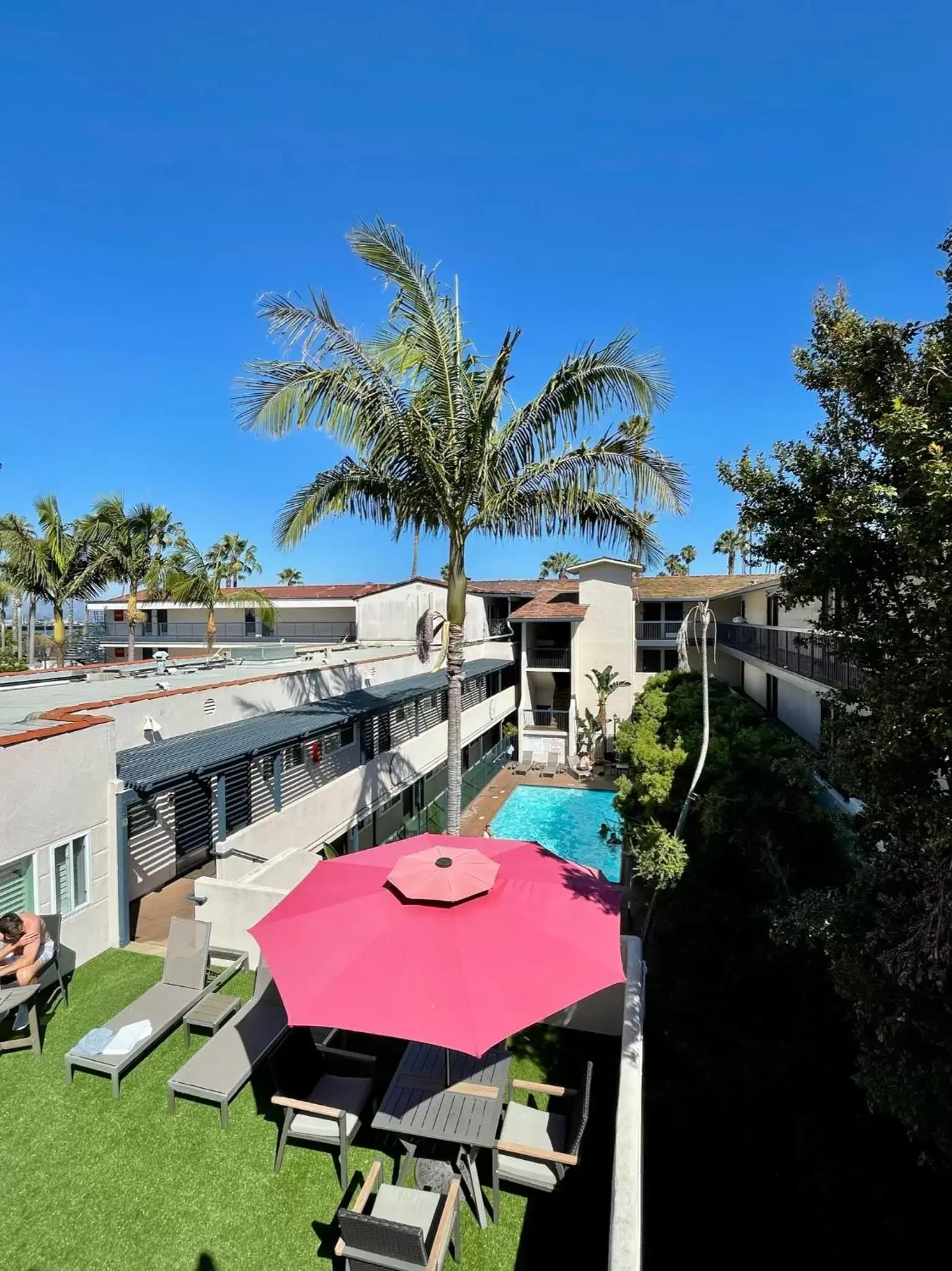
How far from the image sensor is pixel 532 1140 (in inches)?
216

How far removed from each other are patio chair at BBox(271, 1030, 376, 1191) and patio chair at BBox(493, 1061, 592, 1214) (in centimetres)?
130

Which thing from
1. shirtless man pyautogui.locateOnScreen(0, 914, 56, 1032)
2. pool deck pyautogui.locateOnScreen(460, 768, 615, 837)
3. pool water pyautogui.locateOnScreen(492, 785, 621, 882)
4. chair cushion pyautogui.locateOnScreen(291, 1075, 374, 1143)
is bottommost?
pool water pyautogui.locateOnScreen(492, 785, 621, 882)

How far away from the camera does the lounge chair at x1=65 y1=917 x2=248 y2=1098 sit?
20.7 ft

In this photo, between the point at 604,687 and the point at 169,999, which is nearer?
the point at 169,999

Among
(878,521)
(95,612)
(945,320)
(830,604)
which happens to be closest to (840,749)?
(830,604)

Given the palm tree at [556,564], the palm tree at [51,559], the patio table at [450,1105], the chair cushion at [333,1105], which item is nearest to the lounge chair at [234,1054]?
the chair cushion at [333,1105]

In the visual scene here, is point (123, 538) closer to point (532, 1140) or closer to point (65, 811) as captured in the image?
point (65, 811)

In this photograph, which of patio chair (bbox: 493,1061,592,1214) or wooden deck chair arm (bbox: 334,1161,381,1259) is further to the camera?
patio chair (bbox: 493,1061,592,1214)

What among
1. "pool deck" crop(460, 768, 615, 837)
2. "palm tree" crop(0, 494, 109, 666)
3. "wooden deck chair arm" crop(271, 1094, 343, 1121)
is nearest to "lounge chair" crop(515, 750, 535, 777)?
"pool deck" crop(460, 768, 615, 837)

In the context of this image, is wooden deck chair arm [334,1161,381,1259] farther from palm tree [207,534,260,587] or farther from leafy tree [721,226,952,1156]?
palm tree [207,534,260,587]

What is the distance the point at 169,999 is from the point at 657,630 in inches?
1267

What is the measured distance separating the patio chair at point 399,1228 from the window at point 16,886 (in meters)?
5.83

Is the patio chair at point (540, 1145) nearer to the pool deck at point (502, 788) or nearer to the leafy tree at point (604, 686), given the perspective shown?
the pool deck at point (502, 788)

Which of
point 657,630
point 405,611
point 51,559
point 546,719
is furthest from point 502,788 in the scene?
point 51,559
